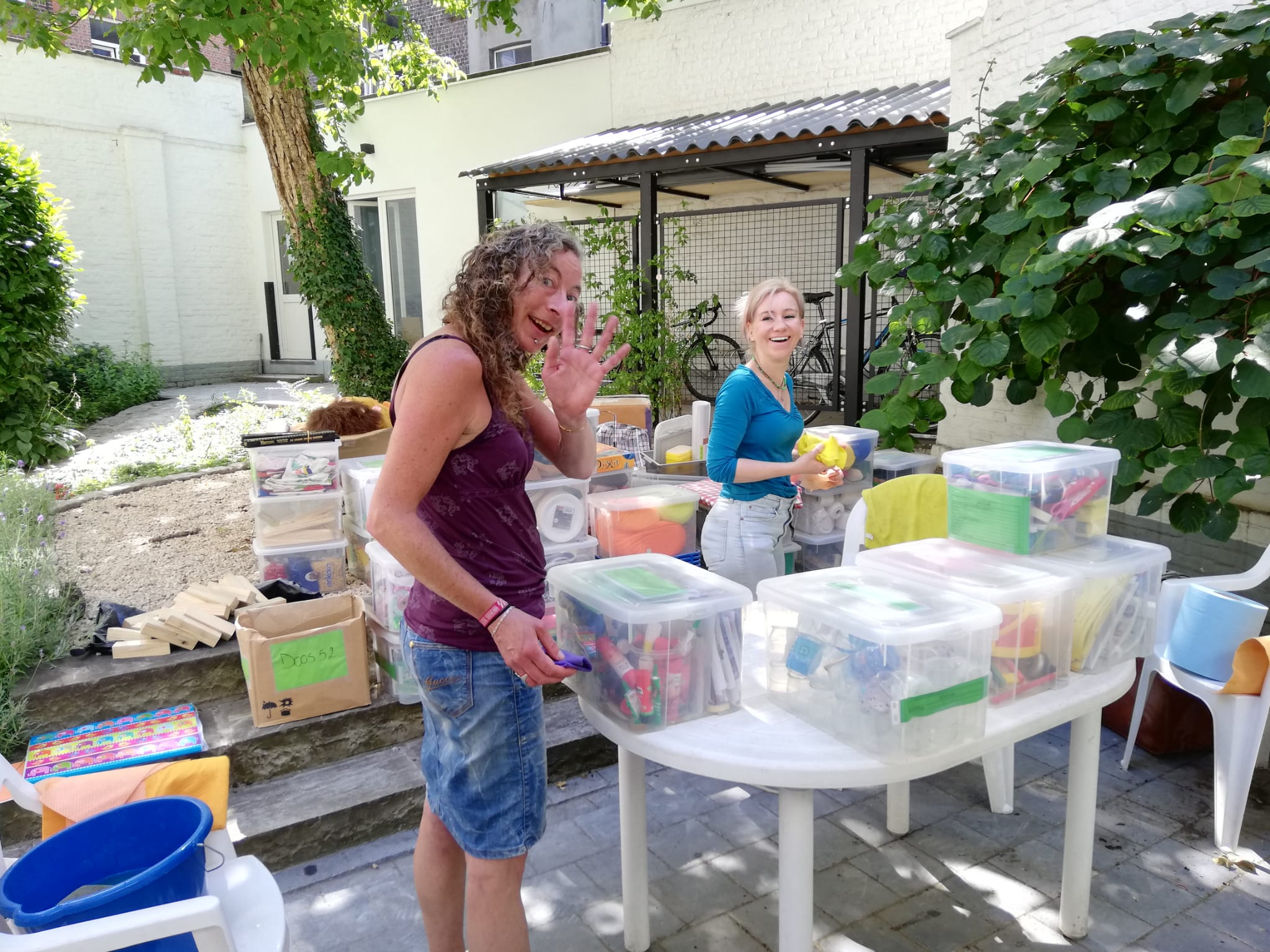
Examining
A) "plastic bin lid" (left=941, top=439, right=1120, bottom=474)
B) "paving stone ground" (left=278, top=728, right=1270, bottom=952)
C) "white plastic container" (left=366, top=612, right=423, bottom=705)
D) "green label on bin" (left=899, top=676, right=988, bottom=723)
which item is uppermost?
"plastic bin lid" (left=941, top=439, right=1120, bottom=474)

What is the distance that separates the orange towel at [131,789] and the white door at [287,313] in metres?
12.9

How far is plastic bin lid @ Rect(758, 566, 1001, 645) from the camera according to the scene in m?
1.63

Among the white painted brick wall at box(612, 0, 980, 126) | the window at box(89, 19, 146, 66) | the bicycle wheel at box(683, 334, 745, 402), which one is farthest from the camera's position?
the window at box(89, 19, 146, 66)

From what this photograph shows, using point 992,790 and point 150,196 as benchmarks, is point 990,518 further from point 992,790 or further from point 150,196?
point 150,196

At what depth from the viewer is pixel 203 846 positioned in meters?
1.78

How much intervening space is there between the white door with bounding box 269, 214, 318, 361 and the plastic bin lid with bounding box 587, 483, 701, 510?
1124cm

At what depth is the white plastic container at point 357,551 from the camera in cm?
436

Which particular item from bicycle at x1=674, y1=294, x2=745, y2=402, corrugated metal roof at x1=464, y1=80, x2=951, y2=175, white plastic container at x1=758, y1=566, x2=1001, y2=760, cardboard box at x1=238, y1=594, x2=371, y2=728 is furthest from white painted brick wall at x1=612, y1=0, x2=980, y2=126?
white plastic container at x1=758, y1=566, x2=1001, y2=760

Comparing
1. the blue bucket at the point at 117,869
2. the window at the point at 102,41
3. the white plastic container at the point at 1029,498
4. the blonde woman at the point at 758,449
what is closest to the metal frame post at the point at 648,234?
the blonde woman at the point at 758,449

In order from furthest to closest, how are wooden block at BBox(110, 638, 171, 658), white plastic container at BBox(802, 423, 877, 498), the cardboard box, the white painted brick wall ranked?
1. the white painted brick wall
2. white plastic container at BBox(802, 423, 877, 498)
3. wooden block at BBox(110, 638, 171, 658)
4. the cardboard box

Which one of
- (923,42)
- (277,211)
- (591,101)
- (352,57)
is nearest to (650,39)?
(591,101)

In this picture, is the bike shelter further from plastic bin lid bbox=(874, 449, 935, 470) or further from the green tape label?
the green tape label

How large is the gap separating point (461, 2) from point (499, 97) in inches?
94.5

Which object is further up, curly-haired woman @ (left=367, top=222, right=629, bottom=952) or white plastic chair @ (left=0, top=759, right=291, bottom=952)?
curly-haired woman @ (left=367, top=222, right=629, bottom=952)
